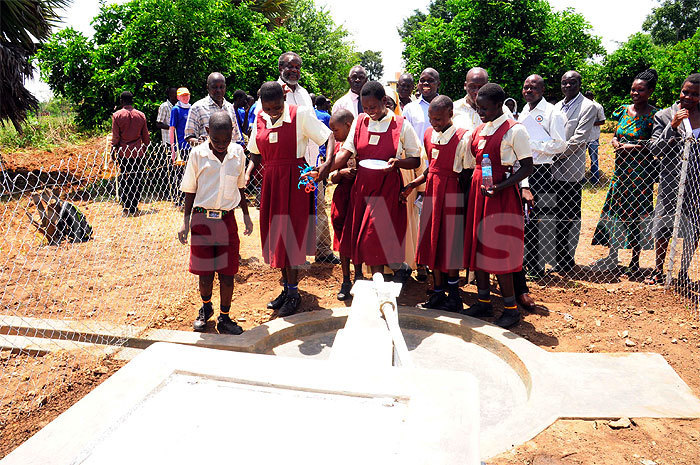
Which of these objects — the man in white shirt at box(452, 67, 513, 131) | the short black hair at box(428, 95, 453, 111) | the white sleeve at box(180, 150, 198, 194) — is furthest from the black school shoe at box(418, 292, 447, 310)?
the white sleeve at box(180, 150, 198, 194)

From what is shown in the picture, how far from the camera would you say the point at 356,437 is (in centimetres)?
167

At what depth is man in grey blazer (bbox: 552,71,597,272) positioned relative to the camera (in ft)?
18.2

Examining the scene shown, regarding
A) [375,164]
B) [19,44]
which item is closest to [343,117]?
[375,164]

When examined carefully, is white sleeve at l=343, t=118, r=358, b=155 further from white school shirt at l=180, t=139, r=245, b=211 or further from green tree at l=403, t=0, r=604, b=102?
green tree at l=403, t=0, r=604, b=102

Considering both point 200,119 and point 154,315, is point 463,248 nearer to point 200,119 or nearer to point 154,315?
point 154,315

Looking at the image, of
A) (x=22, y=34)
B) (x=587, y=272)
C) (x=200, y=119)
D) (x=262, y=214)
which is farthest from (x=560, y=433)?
(x=22, y=34)

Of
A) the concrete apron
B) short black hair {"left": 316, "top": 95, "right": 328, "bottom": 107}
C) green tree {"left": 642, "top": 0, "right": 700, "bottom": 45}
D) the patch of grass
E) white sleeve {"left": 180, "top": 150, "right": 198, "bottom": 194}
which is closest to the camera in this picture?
the concrete apron

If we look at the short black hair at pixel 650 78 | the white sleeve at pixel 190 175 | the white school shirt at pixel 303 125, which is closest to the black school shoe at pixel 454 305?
the white school shirt at pixel 303 125

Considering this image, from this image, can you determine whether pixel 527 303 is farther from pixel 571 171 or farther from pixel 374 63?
pixel 374 63

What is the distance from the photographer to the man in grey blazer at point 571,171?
5.54 meters

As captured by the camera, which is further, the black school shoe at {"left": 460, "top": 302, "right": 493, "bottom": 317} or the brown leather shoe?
the brown leather shoe

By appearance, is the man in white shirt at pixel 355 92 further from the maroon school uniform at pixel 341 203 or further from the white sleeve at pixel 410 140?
the white sleeve at pixel 410 140

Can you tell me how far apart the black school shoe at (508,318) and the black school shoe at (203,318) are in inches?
96.5

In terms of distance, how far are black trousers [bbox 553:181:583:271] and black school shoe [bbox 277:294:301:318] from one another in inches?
116
